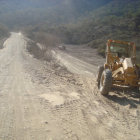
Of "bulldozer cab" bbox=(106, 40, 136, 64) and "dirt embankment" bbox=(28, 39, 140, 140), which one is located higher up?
"bulldozer cab" bbox=(106, 40, 136, 64)

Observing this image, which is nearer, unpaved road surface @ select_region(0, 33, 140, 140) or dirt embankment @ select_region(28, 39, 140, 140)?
unpaved road surface @ select_region(0, 33, 140, 140)

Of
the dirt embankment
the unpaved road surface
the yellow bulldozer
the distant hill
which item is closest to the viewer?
the unpaved road surface

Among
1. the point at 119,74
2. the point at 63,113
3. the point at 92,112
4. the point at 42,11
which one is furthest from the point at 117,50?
the point at 42,11

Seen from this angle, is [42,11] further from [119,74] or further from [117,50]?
[119,74]

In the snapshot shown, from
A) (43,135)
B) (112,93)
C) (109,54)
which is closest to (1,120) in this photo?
(43,135)

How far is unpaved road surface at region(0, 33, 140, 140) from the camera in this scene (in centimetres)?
374

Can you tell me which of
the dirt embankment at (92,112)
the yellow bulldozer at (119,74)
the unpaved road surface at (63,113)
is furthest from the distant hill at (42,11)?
the dirt embankment at (92,112)

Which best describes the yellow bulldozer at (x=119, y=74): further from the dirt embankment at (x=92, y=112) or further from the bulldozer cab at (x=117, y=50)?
the dirt embankment at (x=92, y=112)

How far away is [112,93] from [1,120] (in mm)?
4419

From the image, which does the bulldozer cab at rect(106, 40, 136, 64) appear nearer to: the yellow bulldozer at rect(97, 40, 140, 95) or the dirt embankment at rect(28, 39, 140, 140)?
the yellow bulldozer at rect(97, 40, 140, 95)

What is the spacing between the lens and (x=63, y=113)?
15.1ft

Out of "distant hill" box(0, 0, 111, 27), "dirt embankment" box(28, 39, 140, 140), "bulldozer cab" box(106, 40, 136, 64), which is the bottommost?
"dirt embankment" box(28, 39, 140, 140)

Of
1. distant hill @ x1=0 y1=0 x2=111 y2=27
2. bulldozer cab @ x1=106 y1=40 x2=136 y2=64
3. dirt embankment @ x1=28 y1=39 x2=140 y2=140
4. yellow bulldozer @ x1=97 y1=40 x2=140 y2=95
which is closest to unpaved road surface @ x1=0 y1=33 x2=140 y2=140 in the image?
dirt embankment @ x1=28 y1=39 x2=140 y2=140

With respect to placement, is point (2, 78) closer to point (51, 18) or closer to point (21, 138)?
point (21, 138)
